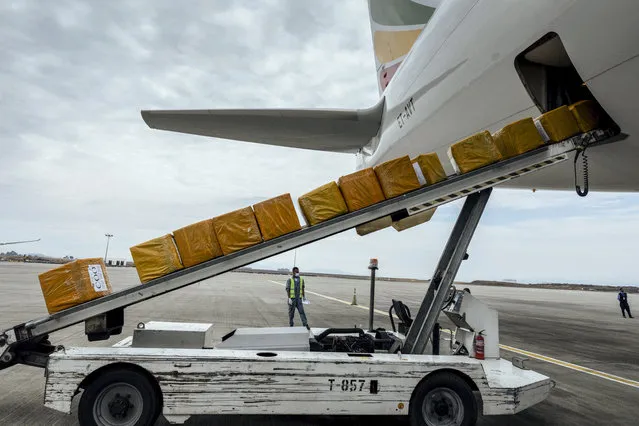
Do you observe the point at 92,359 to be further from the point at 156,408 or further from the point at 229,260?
the point at 229,260

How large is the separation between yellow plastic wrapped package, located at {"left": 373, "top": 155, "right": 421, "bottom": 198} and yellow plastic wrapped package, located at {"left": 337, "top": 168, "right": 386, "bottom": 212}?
153 millimetres

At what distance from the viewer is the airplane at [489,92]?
494cm

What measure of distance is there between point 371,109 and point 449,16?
450 centimetres

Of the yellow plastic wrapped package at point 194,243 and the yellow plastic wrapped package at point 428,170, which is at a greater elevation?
the yellow plastic wrapped package at point 428,170

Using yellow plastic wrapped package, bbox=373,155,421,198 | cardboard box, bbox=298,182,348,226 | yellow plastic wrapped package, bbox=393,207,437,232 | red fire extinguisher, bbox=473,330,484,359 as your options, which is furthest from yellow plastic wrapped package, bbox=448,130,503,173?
red fire extinguisher, bbox=473,330,484,359

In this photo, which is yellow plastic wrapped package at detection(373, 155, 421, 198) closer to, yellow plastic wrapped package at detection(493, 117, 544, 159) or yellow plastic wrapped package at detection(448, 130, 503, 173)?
yellow plastic wrapped package at detection(448, 130, 503, 173)

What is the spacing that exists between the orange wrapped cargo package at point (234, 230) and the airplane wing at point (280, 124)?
5591 mm

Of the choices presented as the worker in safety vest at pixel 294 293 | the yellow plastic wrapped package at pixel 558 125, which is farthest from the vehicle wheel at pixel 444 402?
the worker in safety vest at pixel 294 293

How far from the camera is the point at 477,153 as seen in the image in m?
5.62

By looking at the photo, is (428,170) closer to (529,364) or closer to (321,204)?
(321,204)

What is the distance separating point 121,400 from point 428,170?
446 cm

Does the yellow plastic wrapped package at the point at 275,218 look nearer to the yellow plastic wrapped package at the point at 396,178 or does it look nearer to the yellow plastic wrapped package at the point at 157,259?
the yellow plastic wrapped package at the point at 157,259

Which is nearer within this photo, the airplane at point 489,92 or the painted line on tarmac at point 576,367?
the airplane at point 489,92

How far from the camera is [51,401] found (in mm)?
4293
